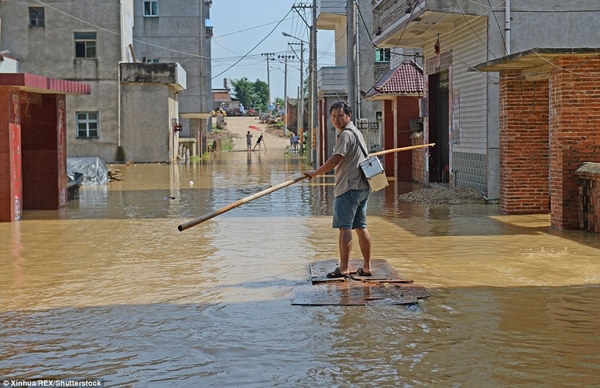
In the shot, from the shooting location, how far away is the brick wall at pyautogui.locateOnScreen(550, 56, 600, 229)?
14055 mm

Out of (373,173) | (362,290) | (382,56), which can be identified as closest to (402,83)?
(382,56)

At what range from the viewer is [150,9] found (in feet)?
186

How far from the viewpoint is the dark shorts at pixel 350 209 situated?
954cm

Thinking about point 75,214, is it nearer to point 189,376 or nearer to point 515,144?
point 515,144

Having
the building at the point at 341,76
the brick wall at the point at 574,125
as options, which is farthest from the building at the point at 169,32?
the brick wall at the point at 574,125

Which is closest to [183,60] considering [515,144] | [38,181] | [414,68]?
[414,68]

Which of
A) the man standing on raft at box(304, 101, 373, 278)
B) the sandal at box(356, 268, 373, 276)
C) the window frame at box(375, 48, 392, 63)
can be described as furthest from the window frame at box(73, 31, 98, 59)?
the sandal at box(356, 268, 373, 276)

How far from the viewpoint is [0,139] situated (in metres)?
16.8

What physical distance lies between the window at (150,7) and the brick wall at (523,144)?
4306cm

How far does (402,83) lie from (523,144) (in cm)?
1218

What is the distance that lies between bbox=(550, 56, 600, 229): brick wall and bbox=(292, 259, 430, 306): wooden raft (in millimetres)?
5097

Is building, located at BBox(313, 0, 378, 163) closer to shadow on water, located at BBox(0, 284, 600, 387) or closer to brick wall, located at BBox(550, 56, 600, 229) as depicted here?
brick wall, located at BBox(550, 56, 600, 229)

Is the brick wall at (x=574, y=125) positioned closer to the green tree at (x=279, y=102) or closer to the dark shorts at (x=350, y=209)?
the dark shorts at (x=350, y=209)

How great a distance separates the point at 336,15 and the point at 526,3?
29022mm
